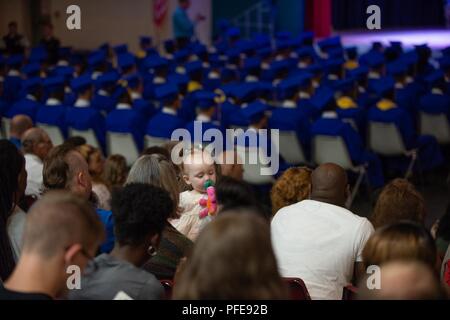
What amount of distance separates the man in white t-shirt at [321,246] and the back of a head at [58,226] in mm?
1400

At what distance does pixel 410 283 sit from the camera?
224 centimetres

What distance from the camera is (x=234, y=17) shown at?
66.4ft

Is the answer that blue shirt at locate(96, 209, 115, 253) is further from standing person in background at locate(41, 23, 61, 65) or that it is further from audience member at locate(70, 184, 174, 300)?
standing person in background at locate(41, 23, 61, 65)

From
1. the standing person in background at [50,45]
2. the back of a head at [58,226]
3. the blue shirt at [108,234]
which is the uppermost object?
the standing person in background at [50,45]

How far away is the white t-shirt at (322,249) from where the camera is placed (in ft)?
12.0

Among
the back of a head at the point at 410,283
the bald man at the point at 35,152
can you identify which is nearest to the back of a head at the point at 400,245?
the back of a head at the point at 410,283

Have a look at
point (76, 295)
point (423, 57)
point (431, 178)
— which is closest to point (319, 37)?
point (423, 57)

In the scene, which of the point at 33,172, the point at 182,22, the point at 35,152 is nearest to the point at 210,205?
the point at 33,172

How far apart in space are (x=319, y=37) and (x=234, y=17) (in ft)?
7.40

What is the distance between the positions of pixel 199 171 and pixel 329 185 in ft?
3.37

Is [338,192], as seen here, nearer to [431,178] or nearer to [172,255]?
[172,255]

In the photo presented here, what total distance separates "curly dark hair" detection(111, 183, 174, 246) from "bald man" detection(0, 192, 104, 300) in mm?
579

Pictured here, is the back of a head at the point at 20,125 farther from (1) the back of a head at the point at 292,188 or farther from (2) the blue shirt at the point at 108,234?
(2) the blue shirt at the point at 108,234

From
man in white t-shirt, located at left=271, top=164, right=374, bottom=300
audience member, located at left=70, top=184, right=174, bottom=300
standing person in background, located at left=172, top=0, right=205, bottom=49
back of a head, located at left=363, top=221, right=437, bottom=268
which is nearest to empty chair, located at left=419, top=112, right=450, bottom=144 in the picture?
man in white t-shirt, located at left=271, top=164, right=374, bottom=300
